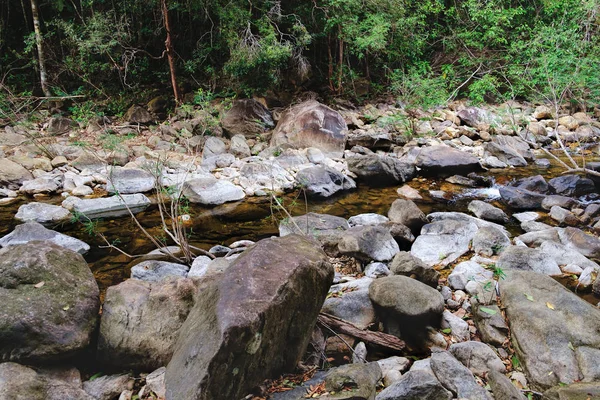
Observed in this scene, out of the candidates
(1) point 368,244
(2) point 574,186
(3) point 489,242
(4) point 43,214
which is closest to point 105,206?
(4) point 43,214

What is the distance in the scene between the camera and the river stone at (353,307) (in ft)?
9.64

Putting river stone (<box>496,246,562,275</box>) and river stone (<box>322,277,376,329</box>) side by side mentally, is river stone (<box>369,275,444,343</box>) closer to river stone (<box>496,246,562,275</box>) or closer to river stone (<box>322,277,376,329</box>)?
river stone (<box>322,277,376,329</box>)

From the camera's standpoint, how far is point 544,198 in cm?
589

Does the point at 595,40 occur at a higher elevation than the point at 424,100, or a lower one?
higher

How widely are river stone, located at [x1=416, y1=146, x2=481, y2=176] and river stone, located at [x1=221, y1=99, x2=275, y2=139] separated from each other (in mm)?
3756

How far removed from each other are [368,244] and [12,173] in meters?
5.98

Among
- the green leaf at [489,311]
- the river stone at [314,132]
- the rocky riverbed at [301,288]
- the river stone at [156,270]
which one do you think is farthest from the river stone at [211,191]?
the green leaf at [489,311]

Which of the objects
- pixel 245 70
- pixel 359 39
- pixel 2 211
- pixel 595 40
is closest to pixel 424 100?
pixel 359 39

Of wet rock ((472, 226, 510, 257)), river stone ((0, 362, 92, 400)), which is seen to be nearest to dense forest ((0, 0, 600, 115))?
wet rock ((472, 226, 510, 257))

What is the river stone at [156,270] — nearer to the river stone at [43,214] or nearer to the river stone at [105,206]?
the river stone at [105,206]

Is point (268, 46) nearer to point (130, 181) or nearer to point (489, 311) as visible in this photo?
point (130, 181)

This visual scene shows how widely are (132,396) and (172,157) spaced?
6.07 metres

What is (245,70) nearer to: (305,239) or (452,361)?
(305,239)

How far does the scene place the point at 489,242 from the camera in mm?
4188
